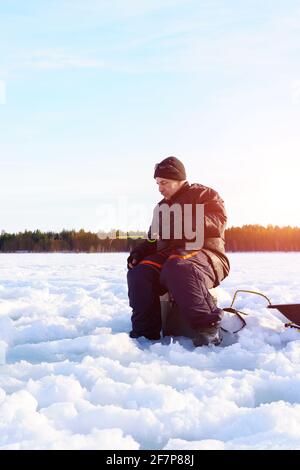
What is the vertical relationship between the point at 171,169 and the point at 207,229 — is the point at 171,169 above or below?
above

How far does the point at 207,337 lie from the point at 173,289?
0.41 meters

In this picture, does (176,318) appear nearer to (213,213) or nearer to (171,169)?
(213,213)

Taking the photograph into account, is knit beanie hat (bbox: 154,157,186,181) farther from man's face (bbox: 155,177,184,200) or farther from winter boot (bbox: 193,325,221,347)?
winter boot (bbox: 193,325,221,347)

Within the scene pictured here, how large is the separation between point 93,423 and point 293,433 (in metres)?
0.82

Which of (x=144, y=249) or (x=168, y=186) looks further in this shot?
(x=144, y=249)

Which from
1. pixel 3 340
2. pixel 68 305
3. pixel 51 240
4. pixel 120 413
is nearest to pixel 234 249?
pixel 51 240

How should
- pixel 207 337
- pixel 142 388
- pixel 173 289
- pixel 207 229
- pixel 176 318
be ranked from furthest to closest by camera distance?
pixel 176 318 → pixel 207 229 → pixel 173 289 → pixel 207 337 → pixel 142 388

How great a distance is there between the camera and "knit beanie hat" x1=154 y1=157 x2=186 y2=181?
4453 millimetres

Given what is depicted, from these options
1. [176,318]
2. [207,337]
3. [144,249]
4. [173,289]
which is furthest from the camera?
[144,249]

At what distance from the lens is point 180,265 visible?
162 inches

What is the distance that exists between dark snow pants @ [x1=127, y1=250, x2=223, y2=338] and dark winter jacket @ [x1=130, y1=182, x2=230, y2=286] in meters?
0.09

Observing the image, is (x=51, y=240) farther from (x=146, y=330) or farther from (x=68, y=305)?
(x=146, y=330)

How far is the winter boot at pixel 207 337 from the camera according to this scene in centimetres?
403

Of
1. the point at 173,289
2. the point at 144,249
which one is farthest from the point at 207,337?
the point at 144,249
